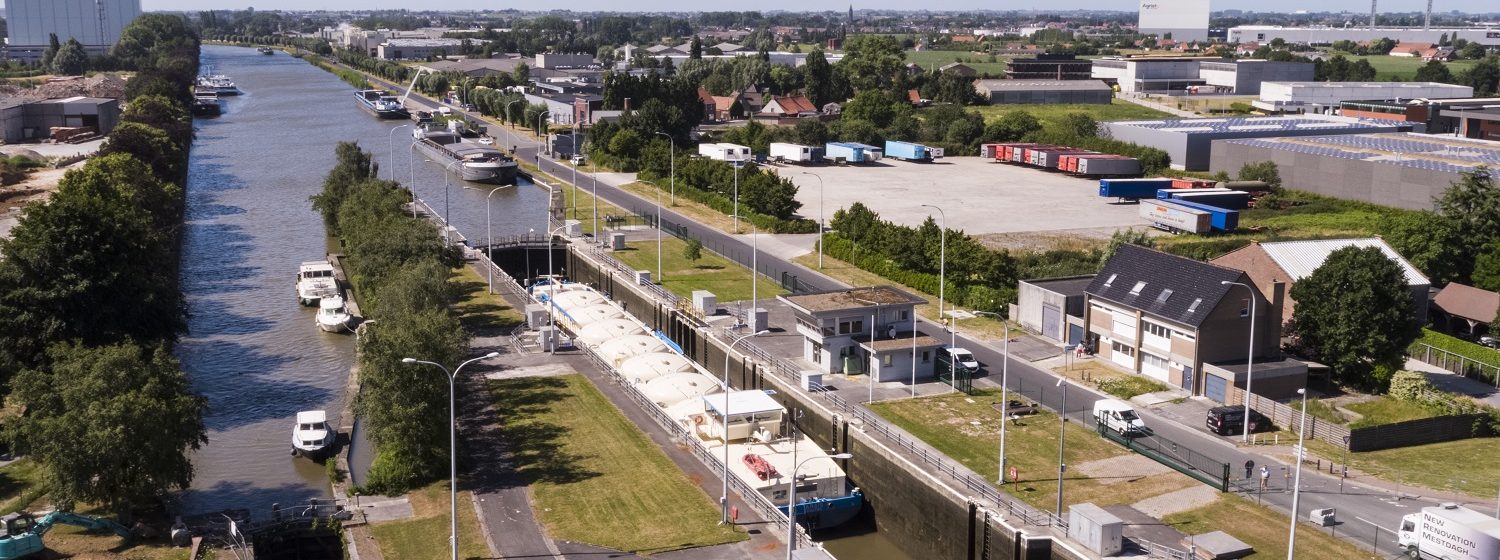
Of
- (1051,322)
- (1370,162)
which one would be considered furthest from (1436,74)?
(1051,322)

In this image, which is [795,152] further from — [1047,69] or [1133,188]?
[1047,69]

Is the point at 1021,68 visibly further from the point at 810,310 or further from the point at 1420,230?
the point at 810,310

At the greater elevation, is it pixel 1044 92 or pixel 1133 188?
pixel 1044 92

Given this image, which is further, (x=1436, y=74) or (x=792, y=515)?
(x=1436, y=74)

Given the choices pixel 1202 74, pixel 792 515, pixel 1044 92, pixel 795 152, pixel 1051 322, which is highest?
pixel 1202 74

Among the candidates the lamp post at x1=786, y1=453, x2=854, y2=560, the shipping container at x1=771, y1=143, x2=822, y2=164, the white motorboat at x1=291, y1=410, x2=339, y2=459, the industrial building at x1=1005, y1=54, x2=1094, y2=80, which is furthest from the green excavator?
the industrial building at x1=1005, y1=54, x2=1094, y2=80

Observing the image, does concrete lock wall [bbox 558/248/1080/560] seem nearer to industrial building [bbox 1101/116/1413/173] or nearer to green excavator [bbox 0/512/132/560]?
green excavator [bbox 0/512/132/560]

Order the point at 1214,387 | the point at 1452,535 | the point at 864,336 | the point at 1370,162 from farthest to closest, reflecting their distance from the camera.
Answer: the point at 1370,162, the point at 864,336, the point at 1214,387, the point at 1452,535

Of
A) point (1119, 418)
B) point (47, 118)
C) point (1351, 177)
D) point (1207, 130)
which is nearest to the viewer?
point (1119, 418)

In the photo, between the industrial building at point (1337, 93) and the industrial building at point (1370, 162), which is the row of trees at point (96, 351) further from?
the industrial building at point (1337, 93)
